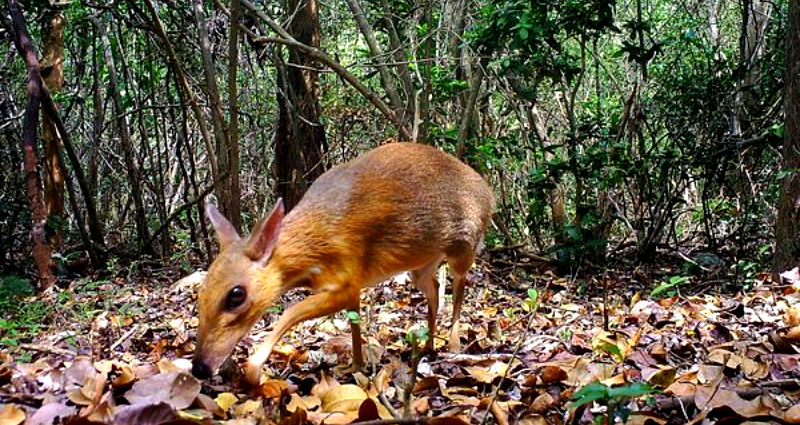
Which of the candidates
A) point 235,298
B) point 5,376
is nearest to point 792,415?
point 235,298

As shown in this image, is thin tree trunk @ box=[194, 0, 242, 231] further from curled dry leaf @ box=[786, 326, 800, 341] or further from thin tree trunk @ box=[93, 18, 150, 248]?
curled dry leaf @ box=[786, 326, 800, 341]

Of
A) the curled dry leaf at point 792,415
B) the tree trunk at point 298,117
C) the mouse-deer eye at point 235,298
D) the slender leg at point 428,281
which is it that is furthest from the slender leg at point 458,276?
the tree trunk at point 298,117

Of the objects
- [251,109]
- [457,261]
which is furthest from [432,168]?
[251,109]

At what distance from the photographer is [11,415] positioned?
101 inches

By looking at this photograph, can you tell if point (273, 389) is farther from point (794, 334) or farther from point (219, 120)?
point (219, 120)

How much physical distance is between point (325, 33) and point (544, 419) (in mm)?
11094

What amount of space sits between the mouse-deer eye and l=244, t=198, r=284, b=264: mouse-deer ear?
20cm

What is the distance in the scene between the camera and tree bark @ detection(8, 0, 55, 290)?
677 cm

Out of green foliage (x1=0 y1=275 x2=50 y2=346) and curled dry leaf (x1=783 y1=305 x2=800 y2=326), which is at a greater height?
curled dry leaf (x1=783 y1=305 x2=800 y2=326)

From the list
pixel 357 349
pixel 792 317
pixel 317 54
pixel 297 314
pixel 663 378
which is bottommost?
pixel 792 317

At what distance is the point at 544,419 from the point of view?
105 inches

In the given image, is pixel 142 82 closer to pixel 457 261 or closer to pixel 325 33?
pixel 325 33

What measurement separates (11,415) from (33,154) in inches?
186

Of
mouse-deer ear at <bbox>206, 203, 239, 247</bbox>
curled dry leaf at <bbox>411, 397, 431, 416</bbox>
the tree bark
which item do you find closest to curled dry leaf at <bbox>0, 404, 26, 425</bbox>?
curled dry leaf at <bbox>411, 397, 431, 416</bbox>
